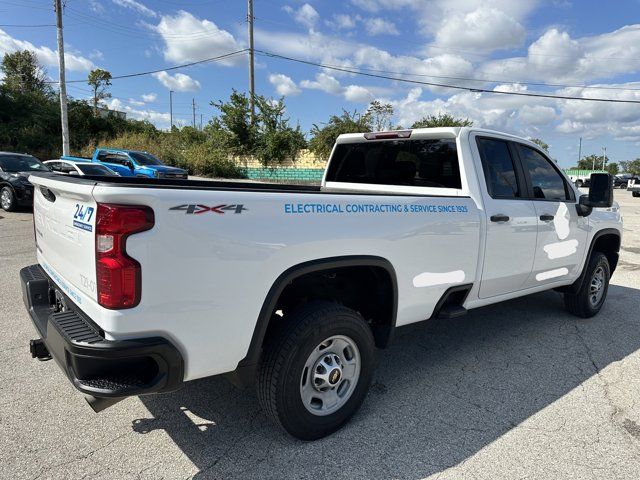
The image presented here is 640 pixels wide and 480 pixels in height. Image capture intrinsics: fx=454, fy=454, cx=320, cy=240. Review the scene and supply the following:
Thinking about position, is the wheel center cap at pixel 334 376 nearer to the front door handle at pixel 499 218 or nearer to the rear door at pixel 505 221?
the rear door at pixel 505 221

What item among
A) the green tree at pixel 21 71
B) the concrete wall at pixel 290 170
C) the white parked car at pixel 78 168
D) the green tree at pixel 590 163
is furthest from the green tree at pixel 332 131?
the green tree at pixel 590 163

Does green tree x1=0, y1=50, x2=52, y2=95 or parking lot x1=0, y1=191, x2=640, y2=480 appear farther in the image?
green tree x1=0, y1=50, x2=52, y2=95

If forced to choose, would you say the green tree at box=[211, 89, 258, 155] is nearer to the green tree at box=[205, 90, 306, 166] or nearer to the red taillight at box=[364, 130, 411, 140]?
the green tree at box=[205, 90, 306, 166]

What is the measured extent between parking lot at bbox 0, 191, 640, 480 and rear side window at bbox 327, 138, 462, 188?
4.46 feet

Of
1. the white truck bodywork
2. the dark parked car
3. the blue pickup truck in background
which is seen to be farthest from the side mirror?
the blue pickup truck in background

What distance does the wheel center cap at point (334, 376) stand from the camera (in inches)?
109

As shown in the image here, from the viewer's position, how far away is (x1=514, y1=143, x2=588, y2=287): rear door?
13.7 ft

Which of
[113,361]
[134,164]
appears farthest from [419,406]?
[134,164]

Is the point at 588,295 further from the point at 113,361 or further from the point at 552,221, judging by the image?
the point at 113,361

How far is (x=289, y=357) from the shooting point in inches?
98.1

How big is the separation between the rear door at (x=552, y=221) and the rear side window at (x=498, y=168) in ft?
0.67

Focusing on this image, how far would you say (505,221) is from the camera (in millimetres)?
3697

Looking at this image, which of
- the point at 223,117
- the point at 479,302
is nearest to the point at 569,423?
the point at 479,302

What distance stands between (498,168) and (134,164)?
19.0 meters
